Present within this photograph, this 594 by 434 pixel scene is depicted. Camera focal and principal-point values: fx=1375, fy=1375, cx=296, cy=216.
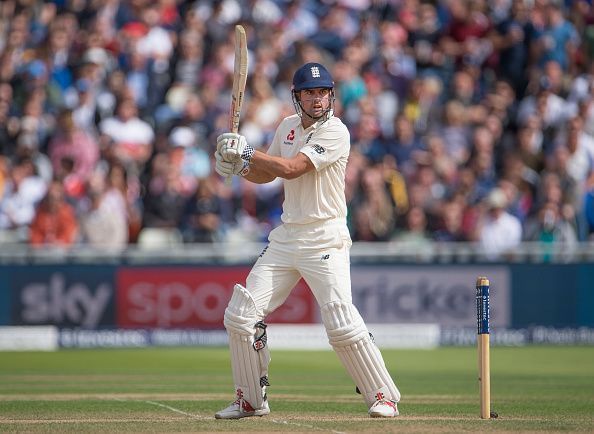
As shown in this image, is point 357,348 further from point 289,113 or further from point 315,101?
point 289,113

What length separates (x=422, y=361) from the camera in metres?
16.8

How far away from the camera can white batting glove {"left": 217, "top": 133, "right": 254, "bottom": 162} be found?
8.84m

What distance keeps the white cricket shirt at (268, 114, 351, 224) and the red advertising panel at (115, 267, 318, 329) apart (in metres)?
9.21

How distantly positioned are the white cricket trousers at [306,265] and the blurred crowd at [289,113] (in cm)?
897

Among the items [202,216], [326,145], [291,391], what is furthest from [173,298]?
[326,145]

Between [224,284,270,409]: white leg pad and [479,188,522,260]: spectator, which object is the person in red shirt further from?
[224,284,270,409]: white leg pad

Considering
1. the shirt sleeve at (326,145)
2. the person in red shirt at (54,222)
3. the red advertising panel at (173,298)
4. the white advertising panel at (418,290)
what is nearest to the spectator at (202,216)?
the red advertising panel at (173,298)

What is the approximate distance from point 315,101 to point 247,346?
171 centimetres

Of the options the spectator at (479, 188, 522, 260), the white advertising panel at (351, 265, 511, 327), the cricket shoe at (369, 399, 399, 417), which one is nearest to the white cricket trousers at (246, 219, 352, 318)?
the cricket shoe at (369, 399, 399, 417)

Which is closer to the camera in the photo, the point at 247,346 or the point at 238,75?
the point at 247,346

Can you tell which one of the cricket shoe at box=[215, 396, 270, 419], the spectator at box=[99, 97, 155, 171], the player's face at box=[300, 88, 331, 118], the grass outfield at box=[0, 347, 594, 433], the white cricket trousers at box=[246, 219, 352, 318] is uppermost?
the spectator at box=[99, 97, 155, 171]

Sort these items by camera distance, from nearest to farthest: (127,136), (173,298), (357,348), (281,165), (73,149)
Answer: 1. (281,165)
2. (357,348)
3. (173,298)
4. (73,149)
5. (127,136)

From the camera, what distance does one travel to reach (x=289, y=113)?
65.7ft

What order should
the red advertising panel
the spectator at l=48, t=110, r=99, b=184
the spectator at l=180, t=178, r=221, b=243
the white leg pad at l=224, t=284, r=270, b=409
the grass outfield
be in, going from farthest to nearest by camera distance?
the spectator at l=48, t=110, r=99, b=184 → the red advertising panel → the spectator at l=180, t=178, r=221, b=243 → the white leg pad at l=224, t=284, r=270, b=409 → the grass outfield
